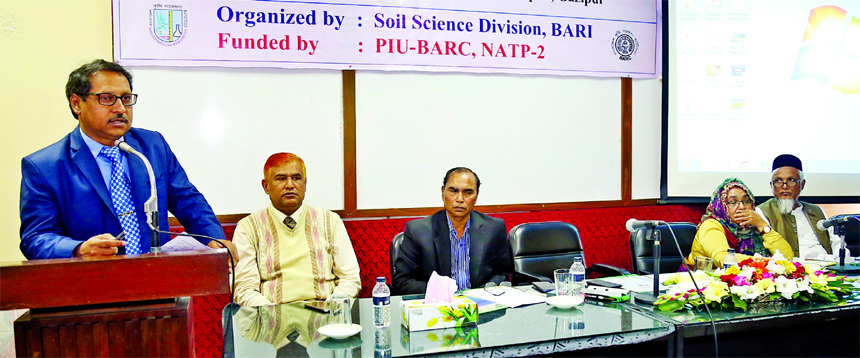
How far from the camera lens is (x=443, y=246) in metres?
3.05

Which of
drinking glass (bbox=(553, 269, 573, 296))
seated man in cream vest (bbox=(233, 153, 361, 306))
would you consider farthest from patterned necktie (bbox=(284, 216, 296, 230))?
drinking glass (bbox=(553, 269, 573, 296))

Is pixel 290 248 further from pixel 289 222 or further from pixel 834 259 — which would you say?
pixel 834 259

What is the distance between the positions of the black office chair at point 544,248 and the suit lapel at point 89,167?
2.08 meters

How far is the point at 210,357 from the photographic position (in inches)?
133

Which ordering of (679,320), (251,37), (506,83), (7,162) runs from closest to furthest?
(679,320), (7,162), (251,37), (506,83)

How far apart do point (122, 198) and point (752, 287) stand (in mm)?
2391

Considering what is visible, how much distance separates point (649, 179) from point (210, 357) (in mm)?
3178

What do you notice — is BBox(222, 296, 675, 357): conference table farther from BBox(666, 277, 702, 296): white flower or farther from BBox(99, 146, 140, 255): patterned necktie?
BBox(99, 146, 140, 255): patterned necktie

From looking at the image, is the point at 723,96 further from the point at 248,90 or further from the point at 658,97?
the point at 248,90

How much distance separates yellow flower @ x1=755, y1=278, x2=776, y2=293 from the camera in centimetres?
227

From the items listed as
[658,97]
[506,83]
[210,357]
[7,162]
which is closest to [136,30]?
[7,162]

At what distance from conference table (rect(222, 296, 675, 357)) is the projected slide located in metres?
2.53

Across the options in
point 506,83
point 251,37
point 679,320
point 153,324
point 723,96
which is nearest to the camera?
point 153,324

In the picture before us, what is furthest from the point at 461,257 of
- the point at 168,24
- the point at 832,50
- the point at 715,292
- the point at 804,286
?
the point at 832,50
